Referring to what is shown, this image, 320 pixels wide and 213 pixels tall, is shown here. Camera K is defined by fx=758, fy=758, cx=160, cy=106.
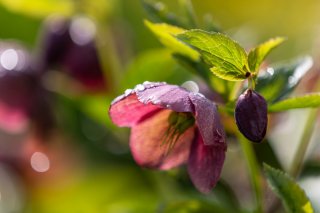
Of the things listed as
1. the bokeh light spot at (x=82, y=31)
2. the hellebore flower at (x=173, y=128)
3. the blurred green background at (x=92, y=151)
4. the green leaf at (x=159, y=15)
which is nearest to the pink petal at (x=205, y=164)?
the hellebore flower at (x=173, y=128)

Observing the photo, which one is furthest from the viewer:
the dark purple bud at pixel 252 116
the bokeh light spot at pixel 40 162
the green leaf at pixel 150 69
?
the bokeh light spot at pixel 40 162

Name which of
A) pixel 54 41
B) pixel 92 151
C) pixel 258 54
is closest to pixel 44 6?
pixel 54 41

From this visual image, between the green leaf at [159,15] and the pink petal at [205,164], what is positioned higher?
the green leaf at [159,15]

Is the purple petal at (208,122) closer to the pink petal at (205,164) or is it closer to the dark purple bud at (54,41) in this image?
the pink petal at (205,164)

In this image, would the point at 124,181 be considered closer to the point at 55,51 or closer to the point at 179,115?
the point at 55,51

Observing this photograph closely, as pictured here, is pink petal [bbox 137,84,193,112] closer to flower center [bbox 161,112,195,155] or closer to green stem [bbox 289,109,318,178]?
flower center [bbox 161,112,195,155]

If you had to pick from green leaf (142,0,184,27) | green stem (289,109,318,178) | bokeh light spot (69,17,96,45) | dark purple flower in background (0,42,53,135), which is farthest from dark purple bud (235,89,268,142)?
bokeh light spot (69,17,96,45)
